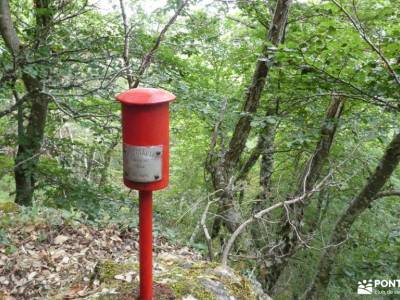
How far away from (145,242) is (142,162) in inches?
19.6

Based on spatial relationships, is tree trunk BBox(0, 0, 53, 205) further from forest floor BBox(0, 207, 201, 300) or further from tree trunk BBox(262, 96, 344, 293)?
tree trunk BBox(262, 96, 344, 293)

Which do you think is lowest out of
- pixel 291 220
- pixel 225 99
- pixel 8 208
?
pixel 291 220

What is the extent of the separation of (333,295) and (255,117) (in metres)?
5.29

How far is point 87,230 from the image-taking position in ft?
13.3

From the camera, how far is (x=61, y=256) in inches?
139

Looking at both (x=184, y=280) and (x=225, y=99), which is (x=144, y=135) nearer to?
(x=184, y=280)

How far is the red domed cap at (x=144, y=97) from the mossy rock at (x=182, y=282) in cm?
123

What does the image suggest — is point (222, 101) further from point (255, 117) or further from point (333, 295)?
point (333, 295)

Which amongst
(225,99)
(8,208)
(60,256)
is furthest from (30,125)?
(225,99)

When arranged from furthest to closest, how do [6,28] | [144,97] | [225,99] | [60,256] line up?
[225,99] → [6,28] → [60,256] → [144,97]

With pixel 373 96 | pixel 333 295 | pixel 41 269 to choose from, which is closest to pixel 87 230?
pixel 41 269

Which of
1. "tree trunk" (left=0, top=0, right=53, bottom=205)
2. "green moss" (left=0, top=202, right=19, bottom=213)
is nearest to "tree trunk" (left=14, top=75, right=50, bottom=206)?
"tree trunk" (left=0, top=0, right=53, bottom=205)

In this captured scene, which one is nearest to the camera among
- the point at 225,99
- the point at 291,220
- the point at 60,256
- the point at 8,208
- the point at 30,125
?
the point at 60,256

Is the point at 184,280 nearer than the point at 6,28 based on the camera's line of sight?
Yes
